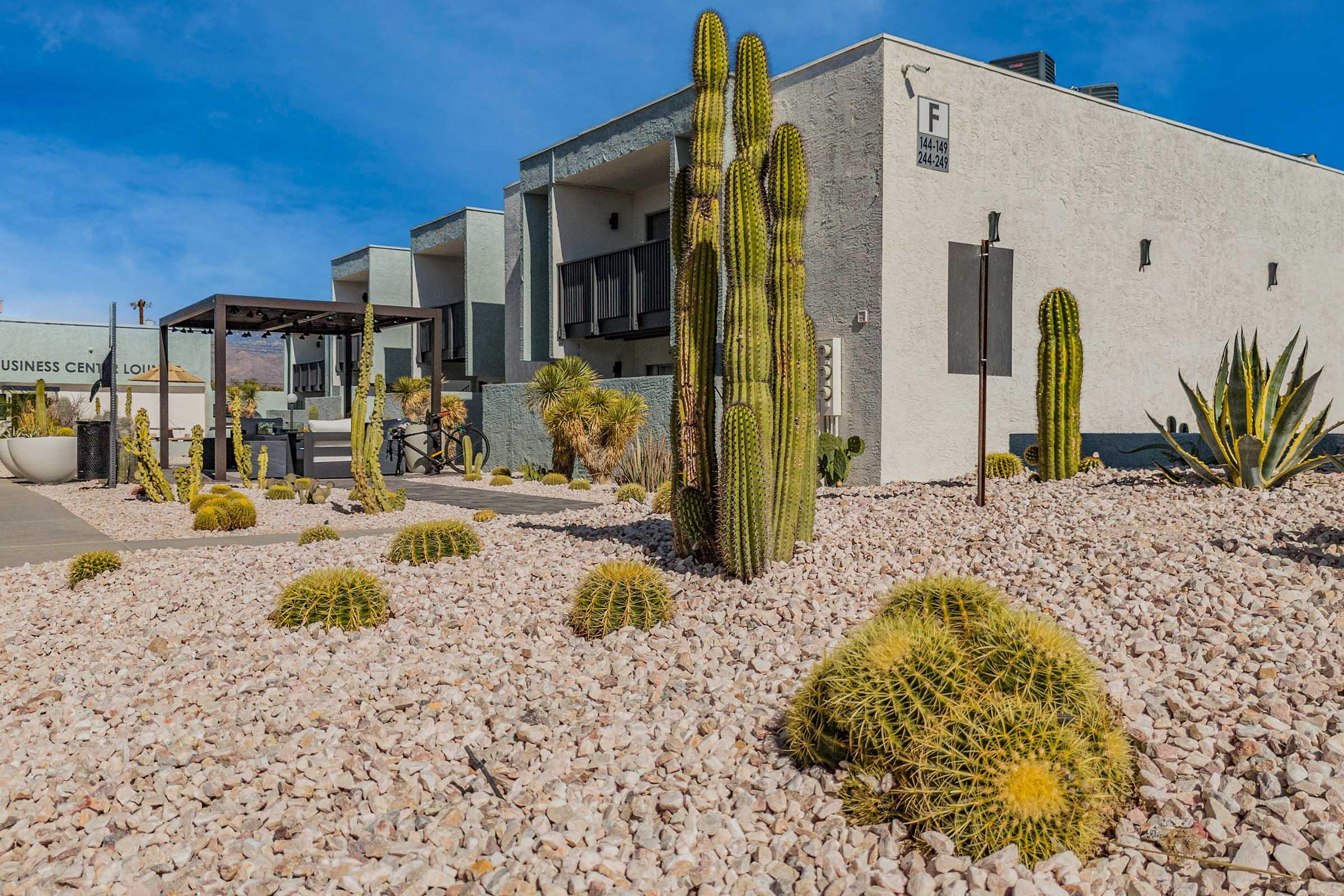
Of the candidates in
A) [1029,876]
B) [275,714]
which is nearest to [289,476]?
[275,714]

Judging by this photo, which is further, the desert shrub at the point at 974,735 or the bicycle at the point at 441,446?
the bicycle at the point at 441,446

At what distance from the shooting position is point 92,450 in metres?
15.2

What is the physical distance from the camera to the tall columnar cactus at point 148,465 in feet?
37.6

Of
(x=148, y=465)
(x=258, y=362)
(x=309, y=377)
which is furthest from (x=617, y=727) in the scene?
(x=258, y=362)

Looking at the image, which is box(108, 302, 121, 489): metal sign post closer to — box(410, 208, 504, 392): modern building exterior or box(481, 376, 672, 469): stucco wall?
box(481, 376, 672, 469): stucco wall

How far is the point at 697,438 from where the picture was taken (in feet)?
18.6

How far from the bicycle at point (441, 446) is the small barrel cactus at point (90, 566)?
32.8ft

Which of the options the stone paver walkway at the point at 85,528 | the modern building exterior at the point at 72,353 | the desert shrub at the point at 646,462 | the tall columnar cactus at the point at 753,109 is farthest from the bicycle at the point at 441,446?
the modern building exterior at the point at 72,353

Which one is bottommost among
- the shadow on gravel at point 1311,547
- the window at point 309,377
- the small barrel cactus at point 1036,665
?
the small barrel cactus at point 1036,665

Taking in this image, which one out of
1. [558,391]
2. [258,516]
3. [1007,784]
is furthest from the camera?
[558,391]

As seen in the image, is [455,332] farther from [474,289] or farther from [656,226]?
[656,226]

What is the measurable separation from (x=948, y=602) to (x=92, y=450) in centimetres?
1564

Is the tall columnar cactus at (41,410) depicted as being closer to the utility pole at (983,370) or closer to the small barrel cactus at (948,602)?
the utility pole at (983,370)

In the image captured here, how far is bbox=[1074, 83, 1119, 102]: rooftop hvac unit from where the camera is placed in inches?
542
